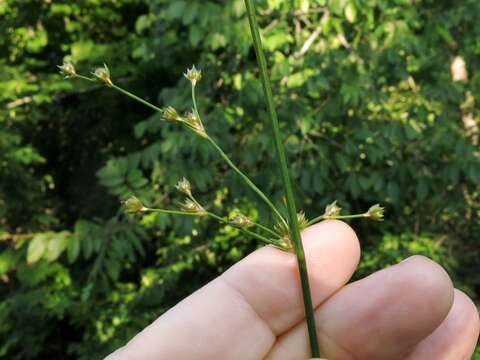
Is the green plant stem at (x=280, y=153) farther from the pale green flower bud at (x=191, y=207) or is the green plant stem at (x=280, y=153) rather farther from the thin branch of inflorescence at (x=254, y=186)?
the pale green flower bud at (x=191, y=207)

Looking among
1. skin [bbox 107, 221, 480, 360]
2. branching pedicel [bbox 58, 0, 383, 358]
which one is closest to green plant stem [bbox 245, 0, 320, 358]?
branching pedicel [bbox 58, 0, 383, 358]

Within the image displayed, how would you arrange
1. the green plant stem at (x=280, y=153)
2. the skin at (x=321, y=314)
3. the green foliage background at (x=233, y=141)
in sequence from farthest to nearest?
the green foliage background at (x=233, y=141), the skin at (x=321, y=314), the green plant stem at (x=280, y=153)

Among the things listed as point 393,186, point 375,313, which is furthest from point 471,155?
point 375,313

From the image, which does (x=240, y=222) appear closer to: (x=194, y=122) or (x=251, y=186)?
(x=251, y=186)

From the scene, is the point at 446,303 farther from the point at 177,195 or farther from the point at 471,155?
the point at 177,195

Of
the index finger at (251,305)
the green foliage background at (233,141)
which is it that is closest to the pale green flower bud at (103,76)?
the index finger at (251,305)
